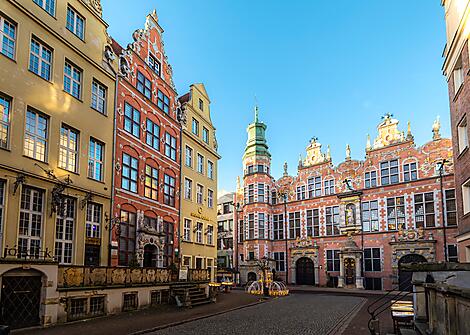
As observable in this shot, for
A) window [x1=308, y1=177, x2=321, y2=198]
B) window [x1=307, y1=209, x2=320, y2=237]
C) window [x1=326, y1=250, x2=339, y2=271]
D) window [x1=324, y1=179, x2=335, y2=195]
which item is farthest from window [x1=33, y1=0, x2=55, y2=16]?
window [x1=326, y1=250, x2=339, y2=271]

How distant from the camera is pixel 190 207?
30.3 m

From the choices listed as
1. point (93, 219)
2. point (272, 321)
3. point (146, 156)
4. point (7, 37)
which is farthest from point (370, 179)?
point (7, 37)

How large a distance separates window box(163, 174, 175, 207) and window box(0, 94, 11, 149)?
1239 centimetres

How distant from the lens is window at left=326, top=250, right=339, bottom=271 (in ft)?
144

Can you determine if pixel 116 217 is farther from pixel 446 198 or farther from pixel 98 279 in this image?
pixel 446 198

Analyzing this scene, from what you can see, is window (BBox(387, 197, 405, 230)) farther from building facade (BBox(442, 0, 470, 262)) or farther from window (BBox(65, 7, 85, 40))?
window (BBox(65, 7, 85, 40))

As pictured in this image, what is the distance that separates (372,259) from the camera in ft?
135

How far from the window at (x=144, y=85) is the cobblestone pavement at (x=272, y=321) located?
45.1ft

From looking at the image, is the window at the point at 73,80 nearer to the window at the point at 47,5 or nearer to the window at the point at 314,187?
the window at the point at 47,5

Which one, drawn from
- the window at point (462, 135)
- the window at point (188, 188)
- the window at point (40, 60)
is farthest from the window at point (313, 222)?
the window at point (40, 60)

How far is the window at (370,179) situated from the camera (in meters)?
42.6

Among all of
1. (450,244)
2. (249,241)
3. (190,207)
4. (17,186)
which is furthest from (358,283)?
(17,186)

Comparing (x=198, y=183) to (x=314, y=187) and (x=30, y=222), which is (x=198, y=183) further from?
(x=314, y=187)

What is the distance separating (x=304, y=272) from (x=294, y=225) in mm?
5375
